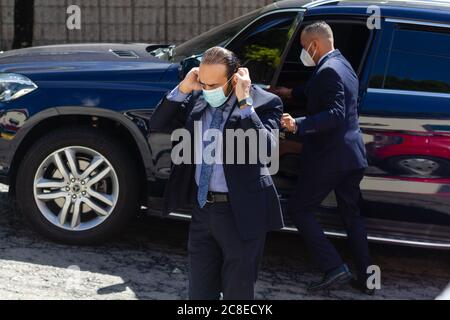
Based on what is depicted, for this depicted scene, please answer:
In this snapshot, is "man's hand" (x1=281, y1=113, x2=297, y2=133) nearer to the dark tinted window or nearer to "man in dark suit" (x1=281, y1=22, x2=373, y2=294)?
"man in dark suit" (x1=281, y1=22, x2=373, y2=294)

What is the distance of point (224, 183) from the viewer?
3.60 metres

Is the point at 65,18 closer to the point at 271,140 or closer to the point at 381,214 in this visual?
the point at 381,214

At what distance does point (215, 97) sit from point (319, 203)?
1541 millimetres

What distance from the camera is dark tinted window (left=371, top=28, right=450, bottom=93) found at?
16.5 ft

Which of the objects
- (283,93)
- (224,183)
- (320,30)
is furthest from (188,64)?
(224,183)

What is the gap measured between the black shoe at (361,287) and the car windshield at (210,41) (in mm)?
1875

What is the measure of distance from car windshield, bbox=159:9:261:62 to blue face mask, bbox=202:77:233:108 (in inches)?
74.5

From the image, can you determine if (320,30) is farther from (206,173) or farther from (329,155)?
(206,173)

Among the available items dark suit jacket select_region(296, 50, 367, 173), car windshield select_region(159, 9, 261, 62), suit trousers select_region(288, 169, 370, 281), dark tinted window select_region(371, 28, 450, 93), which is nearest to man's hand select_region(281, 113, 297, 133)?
dark suit jacket select_region(296, 50, 367, 173)

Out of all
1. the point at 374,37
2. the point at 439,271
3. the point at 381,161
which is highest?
the point at 374,37

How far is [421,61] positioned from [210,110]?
198 cm

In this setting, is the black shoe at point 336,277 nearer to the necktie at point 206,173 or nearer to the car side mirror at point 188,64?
the necktie at point 206,173

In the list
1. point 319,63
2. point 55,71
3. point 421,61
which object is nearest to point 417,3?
point 421,61
